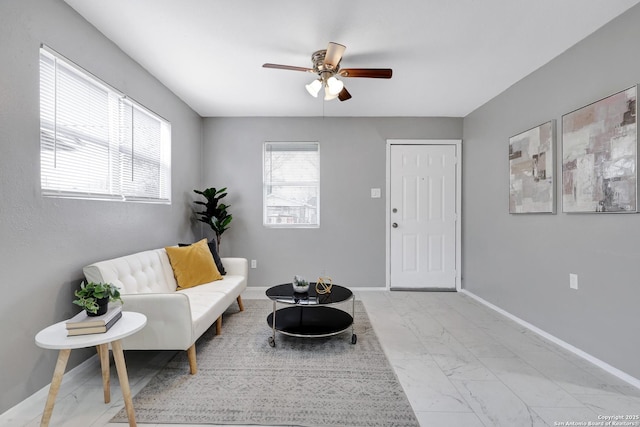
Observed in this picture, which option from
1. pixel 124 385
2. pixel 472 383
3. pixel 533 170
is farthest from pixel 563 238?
pixel 124 385

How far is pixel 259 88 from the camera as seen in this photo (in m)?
3.21

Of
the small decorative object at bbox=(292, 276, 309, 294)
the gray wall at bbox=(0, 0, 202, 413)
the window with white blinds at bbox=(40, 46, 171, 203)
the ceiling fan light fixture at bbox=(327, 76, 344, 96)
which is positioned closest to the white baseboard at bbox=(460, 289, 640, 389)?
the small decorative object at bbox=(292, 276, 309, 294)

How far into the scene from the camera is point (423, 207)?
13.8 ft

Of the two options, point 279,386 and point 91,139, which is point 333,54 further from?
point 279,386

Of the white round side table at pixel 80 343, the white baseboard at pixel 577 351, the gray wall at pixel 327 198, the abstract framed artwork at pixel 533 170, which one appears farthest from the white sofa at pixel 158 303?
the abstract framed artwork at pixel 533 170

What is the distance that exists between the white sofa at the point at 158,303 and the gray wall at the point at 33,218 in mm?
203

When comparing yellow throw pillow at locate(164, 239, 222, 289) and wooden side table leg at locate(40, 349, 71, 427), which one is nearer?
wooden side table leg at locate(40, 349, 71, 427)

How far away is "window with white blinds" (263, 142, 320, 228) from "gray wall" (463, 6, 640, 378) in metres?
2.20

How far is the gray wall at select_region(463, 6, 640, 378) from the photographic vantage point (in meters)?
1.97

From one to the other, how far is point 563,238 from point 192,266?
3327 millimetres

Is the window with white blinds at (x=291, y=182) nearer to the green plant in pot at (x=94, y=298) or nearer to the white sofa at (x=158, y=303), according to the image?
the white sofa at (x=158, y=303)

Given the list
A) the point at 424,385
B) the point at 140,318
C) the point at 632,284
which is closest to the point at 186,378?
the point at 140,318

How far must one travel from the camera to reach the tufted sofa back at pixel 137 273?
1.95 metres

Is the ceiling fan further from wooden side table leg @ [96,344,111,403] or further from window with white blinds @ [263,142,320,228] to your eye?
wooden side table leg @ [96,344,111,403]
